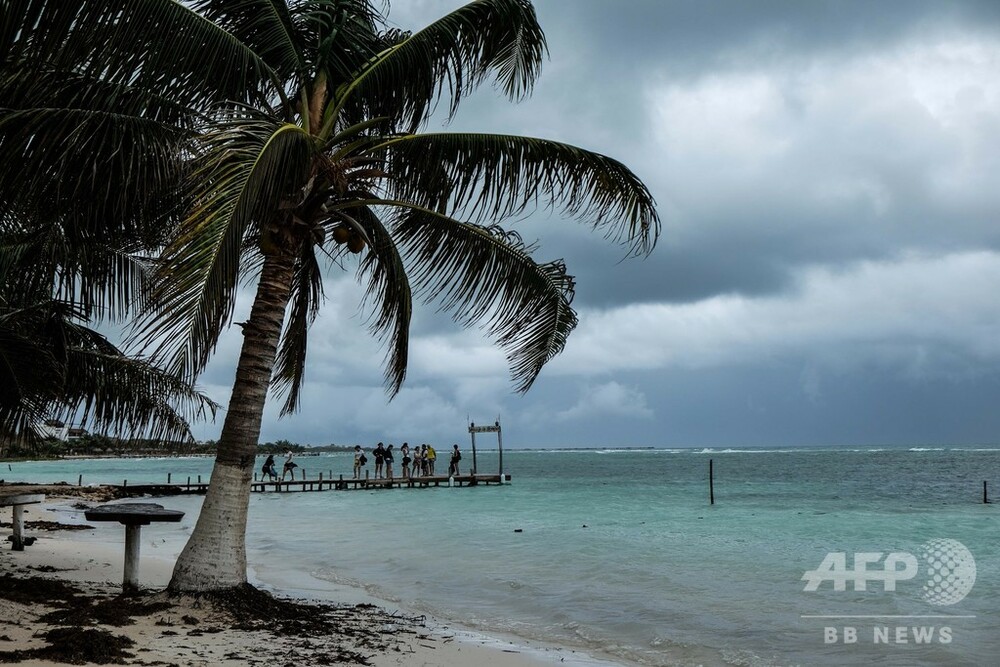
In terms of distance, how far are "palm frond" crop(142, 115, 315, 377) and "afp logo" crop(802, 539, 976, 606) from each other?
1166cm

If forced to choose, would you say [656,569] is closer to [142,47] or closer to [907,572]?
[907,572]

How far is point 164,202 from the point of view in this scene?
8.02 m

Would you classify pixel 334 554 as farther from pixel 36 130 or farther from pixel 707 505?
pixel 707 505

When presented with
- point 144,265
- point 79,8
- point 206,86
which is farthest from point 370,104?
point 144,265

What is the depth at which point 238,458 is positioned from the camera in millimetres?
7816

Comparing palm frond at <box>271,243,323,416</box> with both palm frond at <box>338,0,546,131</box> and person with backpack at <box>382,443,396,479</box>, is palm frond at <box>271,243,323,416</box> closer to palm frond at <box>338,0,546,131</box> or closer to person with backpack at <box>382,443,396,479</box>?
palm frond at <box>338,0,546,131</box>

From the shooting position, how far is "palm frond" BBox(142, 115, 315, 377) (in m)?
5.61

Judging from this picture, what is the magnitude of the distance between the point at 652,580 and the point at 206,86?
1113 centimetres

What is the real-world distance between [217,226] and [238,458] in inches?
112

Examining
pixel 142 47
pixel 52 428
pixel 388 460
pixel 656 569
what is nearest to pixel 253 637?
pixel 142 47

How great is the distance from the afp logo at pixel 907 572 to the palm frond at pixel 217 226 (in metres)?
11.7

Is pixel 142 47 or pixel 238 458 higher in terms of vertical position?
pixel 142 47

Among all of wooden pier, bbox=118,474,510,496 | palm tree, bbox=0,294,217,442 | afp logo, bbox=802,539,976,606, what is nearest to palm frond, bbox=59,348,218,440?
palm tree, bbox=0,294,217,442

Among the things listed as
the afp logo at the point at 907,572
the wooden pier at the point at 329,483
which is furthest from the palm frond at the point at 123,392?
the wooden pier at the point at 329,483
